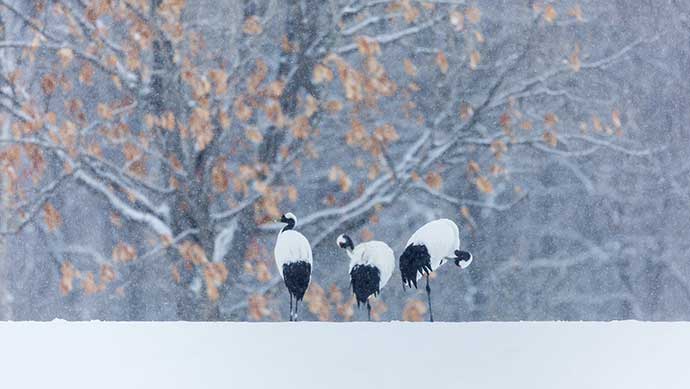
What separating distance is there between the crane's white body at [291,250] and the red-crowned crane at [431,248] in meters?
0.34

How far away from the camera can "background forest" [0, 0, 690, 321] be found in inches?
175

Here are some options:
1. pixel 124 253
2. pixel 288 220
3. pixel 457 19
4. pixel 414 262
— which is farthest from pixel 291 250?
pixel 457 19

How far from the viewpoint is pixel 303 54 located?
448 cm

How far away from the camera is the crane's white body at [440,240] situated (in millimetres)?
3557

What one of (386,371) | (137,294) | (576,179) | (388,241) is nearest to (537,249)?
(576,179)

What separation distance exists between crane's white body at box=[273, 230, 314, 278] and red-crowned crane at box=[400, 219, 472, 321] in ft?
1.12

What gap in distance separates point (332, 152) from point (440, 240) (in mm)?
1692

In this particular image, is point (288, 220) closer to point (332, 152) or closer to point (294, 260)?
point (294, 260)

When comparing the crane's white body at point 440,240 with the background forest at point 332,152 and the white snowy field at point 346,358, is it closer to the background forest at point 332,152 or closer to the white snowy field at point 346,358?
the white snowy field at point 346,358

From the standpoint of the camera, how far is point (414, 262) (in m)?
3.65

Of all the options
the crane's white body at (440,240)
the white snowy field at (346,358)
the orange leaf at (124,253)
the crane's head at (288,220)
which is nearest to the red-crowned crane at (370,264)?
the crane's white body at (440,240)

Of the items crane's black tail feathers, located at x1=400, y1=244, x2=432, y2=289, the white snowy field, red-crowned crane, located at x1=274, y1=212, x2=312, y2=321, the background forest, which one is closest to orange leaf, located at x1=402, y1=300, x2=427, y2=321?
the background forest

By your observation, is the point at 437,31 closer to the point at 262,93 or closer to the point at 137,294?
the point at 262,93

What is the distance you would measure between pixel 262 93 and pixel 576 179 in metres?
2.37
